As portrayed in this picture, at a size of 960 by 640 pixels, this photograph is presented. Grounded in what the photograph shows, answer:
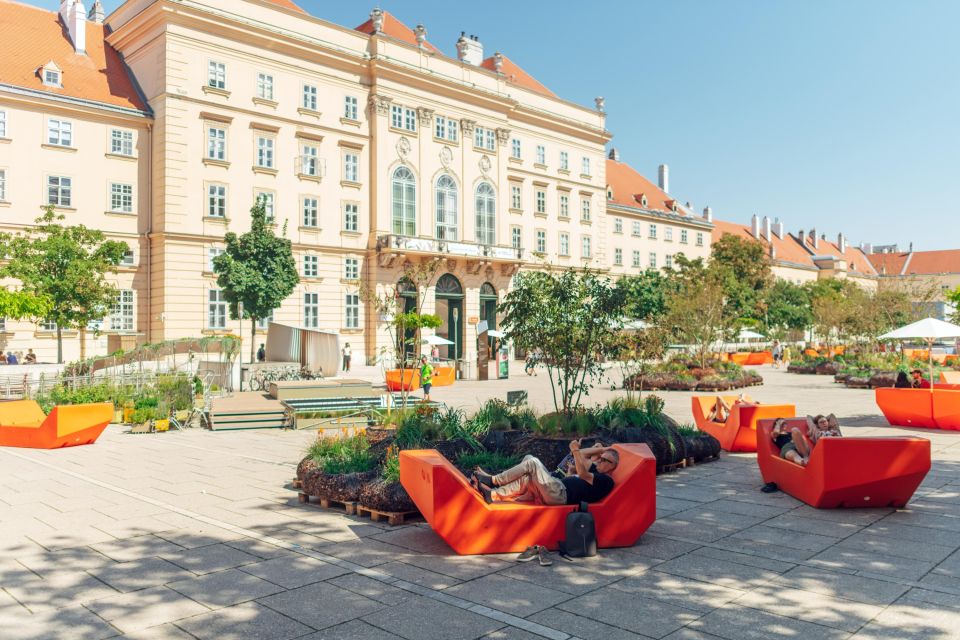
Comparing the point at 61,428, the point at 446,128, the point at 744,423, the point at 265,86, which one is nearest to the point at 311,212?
the point at 265,86

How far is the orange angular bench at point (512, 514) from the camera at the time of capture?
6.68m

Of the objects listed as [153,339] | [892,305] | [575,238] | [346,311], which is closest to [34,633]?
[153,339]

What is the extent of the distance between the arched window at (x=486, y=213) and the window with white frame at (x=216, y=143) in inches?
647

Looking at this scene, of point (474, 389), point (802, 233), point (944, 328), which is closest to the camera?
point (944, 328)

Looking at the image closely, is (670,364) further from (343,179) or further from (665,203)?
(665,203)

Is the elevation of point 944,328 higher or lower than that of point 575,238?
lower

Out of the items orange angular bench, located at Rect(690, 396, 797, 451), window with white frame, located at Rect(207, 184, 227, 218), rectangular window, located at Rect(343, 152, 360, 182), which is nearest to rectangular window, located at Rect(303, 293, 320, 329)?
window with white frame, located at Rect(207, 184, 227, 218)

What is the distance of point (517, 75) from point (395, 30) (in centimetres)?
1123

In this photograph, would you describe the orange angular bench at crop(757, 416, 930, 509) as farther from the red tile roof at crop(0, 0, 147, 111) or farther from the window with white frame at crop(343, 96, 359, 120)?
the window with white frame at crop(343, 96, 359, 120)

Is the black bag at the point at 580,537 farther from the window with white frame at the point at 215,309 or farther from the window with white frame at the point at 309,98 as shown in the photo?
the window with white frame at the point at 309,98

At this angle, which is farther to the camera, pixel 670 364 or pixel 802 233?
pixel 802 233

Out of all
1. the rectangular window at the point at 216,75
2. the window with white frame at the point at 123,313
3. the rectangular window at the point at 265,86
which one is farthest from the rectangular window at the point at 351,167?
the window with white frame at the point at 123,313

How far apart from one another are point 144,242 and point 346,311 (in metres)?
10.7

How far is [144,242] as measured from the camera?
116 feet
